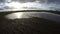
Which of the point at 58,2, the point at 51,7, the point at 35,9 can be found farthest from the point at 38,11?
the point at 58,2

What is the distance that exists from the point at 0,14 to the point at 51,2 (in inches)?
26.7

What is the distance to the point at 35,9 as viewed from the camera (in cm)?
130

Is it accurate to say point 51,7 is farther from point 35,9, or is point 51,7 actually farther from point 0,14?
point 0,14

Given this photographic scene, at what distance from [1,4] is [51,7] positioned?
626 mm

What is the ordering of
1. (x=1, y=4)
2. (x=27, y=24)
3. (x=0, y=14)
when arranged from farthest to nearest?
(x=1, y=4) < (x=0, y=14) < (x=27, y=24)

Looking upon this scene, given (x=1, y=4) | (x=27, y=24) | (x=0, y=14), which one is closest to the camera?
(x=27, y=24)

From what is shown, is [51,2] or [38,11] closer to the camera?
[38,11]

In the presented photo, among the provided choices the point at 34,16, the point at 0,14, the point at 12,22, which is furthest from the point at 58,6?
the point at 0,14

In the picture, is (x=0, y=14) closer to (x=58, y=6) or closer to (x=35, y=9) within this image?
(x=35, y=9)

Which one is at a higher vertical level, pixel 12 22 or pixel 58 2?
pixel 58 2

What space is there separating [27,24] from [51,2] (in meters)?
0.53

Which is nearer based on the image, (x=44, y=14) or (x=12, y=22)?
(x=12, y=22)

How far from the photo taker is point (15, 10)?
1.28 meters

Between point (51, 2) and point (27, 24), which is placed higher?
point (51, 2)
